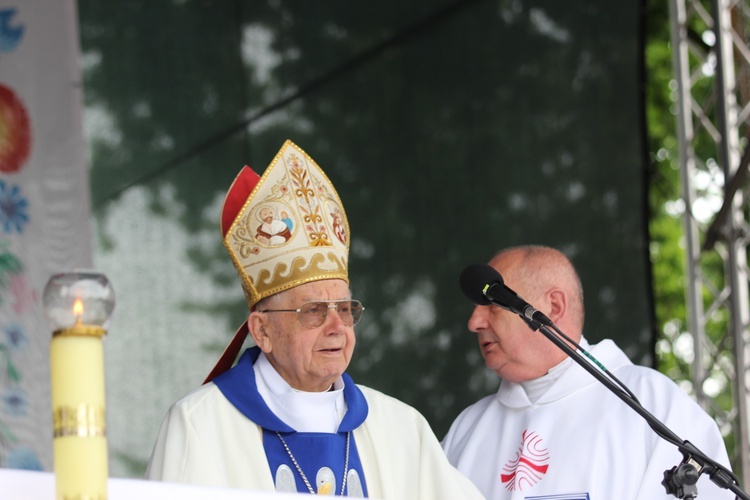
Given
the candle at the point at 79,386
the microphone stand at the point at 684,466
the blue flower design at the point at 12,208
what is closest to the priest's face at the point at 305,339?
the microphone stand at the point at 684,466

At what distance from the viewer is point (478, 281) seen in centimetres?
297

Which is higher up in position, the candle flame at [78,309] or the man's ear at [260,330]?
the man's ear at [260,330]

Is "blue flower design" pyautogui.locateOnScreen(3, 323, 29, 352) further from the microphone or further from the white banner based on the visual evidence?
the microphone

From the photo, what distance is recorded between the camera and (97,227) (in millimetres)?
5695

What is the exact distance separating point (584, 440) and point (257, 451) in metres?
1.27

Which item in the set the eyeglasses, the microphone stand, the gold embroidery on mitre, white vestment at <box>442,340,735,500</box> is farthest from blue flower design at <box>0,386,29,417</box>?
the microphone stand

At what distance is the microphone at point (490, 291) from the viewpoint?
2861 mm

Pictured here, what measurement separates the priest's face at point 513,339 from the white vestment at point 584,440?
13 cm

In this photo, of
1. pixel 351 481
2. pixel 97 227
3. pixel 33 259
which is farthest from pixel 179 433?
pixel 97 227

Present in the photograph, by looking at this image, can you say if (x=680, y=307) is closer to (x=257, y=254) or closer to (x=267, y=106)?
(x=267, y=106)

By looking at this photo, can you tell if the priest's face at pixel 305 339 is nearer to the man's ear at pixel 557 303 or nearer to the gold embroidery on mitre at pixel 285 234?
the gold embroidery on mitre at pixel 285 234

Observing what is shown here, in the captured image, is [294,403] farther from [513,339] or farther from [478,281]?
[513,339]

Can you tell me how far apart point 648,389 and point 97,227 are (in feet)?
9.62

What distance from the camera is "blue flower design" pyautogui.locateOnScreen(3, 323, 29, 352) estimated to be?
14.2 feet
